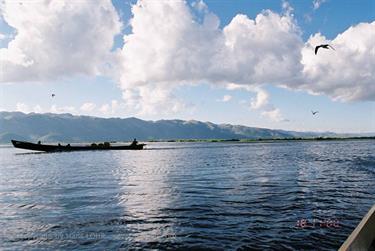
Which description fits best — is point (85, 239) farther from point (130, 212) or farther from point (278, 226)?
point (278, 226)

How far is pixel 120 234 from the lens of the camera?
18281mm

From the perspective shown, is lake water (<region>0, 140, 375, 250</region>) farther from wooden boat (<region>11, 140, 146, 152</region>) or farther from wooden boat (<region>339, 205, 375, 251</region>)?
wooden boat (<region>11, 140, 146, 152</region>)

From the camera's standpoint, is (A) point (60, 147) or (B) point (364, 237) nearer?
(B) point (364, 237)
